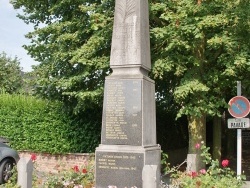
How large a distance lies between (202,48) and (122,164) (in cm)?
542

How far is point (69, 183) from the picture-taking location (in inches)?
297

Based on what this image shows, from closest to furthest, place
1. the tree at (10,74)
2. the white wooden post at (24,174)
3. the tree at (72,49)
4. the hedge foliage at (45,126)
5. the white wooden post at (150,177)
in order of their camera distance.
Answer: the white wooden post at (150,177) → the white wooden post at (24,174) → the tree at (72,49) → the hedge foliage at (45,126) → the tree at (10,74)

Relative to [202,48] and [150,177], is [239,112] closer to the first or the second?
[202,48]

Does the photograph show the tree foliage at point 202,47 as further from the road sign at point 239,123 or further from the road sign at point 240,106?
the road sign at point 239,123

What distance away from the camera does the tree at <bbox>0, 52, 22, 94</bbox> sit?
2614 centimetres

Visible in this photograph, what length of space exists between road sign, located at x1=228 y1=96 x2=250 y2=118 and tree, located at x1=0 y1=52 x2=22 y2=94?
19.3 metres

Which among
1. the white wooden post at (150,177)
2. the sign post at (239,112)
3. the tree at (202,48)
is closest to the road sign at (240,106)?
the sign post at (239,112)

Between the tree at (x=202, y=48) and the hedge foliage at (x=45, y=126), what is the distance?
12.4 ft

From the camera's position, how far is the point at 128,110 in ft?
24.0

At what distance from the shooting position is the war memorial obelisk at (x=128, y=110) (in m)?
7.17

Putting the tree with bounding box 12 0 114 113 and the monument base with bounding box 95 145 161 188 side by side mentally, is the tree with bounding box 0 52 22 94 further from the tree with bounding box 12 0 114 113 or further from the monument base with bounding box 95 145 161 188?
the monument base with bounding box 95 145 161 188

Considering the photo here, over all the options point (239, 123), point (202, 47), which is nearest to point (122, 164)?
point (239, 123)

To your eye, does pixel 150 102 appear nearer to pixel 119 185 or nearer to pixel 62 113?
pixel 119 185

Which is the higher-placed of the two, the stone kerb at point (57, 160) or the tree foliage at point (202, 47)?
the tree foliage at point (202, 47)
